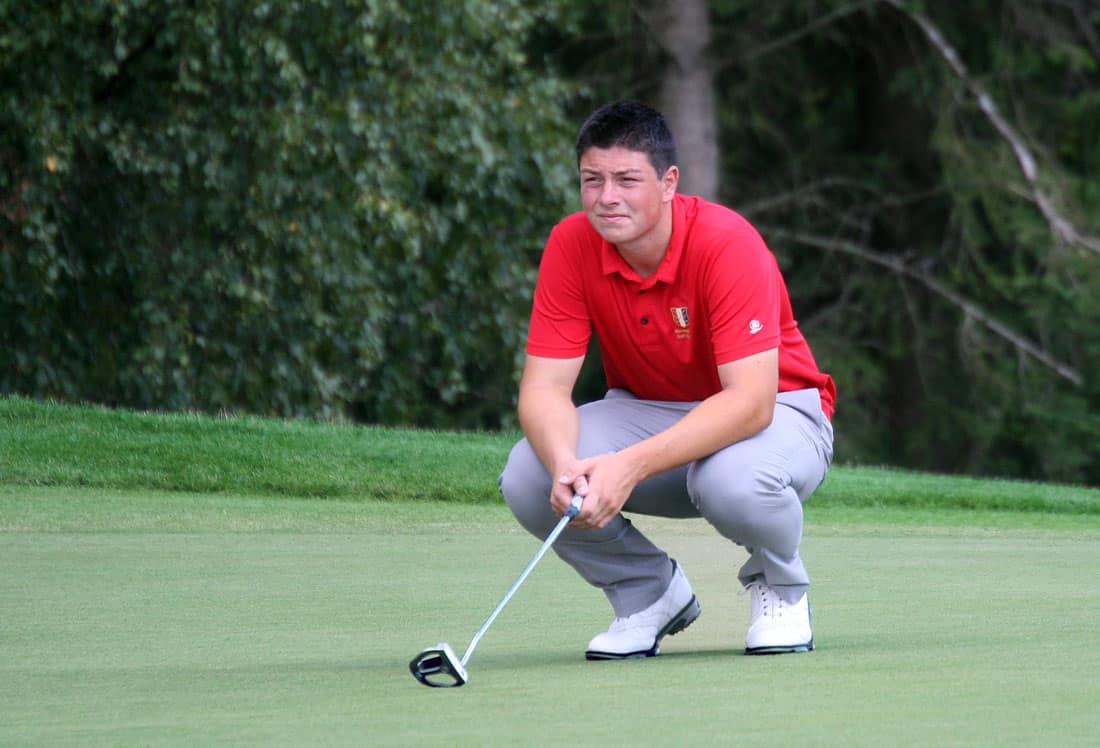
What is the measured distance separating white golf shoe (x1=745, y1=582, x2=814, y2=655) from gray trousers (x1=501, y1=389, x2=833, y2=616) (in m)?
0.04

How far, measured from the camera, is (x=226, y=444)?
8562 millimetres

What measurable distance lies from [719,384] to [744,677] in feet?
3.33

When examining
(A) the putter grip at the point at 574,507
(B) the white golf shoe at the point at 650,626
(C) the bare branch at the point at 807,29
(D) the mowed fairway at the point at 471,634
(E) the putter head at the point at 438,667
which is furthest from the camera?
(C) the bare branch at the point at 807,29

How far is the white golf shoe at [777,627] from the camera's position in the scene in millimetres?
4008

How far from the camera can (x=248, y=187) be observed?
40.9 ft

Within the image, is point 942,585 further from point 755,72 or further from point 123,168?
point 755,72

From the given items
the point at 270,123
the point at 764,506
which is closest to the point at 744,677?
the point at 764,506

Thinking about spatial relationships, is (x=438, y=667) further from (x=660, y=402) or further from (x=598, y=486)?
(x=660, y=402)

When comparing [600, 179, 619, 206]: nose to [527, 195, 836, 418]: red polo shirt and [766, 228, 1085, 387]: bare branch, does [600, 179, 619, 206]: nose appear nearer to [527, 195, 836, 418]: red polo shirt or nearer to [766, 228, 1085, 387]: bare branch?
[527, 195, 836, 418]: red polo shirt

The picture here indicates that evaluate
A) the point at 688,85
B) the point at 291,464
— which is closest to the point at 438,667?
the point at 291,464

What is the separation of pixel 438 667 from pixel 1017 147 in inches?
639

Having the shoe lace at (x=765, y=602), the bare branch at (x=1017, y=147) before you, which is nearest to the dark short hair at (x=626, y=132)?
the shoe lace at (x=765, y=602)

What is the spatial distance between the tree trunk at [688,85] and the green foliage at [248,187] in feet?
11.5

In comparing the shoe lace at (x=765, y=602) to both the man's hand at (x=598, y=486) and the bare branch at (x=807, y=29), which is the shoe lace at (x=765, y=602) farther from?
the bare branch at (x=807, y=29)
